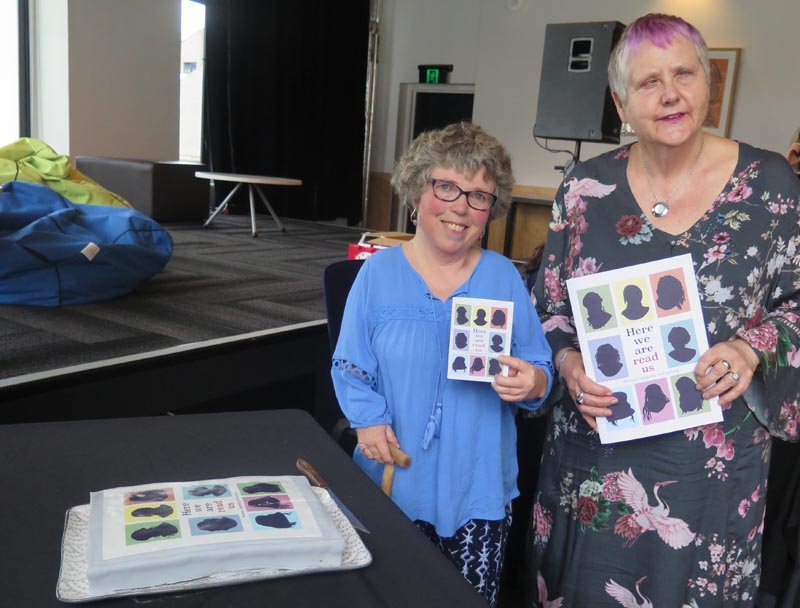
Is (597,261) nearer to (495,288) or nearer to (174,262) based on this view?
(495,288)

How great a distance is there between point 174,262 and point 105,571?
4.39 metres

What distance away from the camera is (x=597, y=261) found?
133 centimetres

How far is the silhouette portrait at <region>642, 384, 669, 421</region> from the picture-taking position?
4.15 ft

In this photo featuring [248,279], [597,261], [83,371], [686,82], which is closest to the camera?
[686,82]

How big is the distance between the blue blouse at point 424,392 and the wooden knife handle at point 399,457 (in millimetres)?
40

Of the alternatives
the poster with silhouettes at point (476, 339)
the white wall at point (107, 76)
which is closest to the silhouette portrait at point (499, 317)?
the poster with silhouettes at point (476, 339)

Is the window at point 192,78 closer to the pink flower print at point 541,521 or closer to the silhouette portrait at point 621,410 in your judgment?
the pink flower print at point 541,521

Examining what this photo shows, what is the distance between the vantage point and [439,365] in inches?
51.4

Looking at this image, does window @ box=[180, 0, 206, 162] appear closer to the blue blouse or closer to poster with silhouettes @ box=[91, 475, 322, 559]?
the blue blouse

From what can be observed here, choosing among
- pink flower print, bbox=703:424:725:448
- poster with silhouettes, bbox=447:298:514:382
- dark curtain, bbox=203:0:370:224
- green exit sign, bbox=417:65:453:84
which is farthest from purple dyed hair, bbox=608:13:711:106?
green exit sign, bbox=417:65:453:84

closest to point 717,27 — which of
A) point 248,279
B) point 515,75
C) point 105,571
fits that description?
point 515,75

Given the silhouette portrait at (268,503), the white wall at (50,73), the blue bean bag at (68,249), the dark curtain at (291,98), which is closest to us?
the silhouette portrait at (268,503)

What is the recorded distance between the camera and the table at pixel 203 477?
0.66 m

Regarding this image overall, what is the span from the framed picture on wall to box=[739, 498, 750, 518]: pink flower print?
6.27 m
